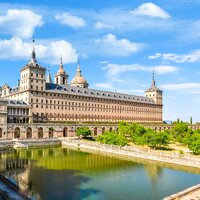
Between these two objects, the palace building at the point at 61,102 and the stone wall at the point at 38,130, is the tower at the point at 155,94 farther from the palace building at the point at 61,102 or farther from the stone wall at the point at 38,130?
the stone wall at the point at 38,130

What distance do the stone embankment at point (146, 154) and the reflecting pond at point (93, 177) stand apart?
86.0 inches

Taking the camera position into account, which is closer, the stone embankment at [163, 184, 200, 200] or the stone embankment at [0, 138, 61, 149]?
the stone embankment at [163, 184, 200, 200]

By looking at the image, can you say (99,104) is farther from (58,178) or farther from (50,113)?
(58,178)

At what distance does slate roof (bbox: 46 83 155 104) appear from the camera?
307 feet

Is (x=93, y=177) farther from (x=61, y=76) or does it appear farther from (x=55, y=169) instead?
(x=61, y=76)

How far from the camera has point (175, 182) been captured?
3469 centimetres

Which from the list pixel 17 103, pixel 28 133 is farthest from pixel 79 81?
pixel 28 133

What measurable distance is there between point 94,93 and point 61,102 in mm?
17646

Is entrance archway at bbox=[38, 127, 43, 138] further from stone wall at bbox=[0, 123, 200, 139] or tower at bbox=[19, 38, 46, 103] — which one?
tower at bbox=[19, 38, 46, 103]

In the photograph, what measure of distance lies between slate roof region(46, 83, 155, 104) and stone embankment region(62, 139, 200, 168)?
28207mm

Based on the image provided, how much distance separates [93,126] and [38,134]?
64.2ft

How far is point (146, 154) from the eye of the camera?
50344mm

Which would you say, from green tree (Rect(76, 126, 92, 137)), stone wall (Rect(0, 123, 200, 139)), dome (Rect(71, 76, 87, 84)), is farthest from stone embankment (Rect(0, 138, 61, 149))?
dome (Rect(71, 76, 87, 84))

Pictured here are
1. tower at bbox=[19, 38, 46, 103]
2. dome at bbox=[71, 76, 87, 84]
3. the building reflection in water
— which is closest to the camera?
the building reflection in water
